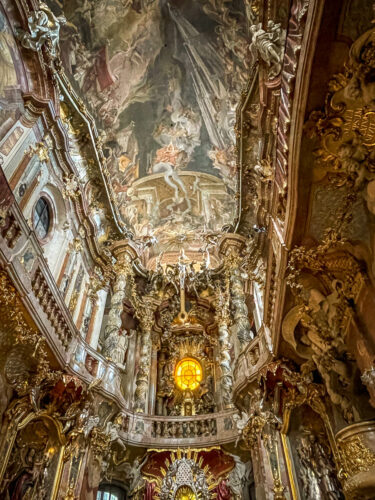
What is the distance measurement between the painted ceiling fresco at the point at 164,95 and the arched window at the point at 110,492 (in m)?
11.7

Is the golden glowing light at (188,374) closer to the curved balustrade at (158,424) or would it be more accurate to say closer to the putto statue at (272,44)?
the curved balustrade at (158,424)

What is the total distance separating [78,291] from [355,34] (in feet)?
37.3

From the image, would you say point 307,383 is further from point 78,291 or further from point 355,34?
point 78,291

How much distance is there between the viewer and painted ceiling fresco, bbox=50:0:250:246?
1411 cm

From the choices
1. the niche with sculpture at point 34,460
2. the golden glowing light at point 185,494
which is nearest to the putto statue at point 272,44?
the niche with sculpture at point 34,460

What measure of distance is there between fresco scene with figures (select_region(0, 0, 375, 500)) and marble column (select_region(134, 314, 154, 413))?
0.33ft

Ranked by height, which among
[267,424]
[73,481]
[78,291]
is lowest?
[73,481]

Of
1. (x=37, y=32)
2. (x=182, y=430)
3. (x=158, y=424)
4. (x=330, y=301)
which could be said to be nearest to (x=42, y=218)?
(x=37, y=32)

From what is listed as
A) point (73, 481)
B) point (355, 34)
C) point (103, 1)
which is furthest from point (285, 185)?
point (103, 1)

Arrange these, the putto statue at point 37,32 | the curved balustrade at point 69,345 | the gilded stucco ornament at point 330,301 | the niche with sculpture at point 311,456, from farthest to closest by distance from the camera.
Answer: the putto statue at point 37,32 → the curved balustrade at point 69,345 → the niche with sculpture at point 311,456 → the gilded stucco ornament at point 330,301

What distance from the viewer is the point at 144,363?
1496cm

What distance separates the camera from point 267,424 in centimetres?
875

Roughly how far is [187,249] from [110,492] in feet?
42.5

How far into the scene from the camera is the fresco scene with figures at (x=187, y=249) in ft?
17.4
